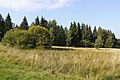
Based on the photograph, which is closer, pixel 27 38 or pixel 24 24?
pixel 27 38

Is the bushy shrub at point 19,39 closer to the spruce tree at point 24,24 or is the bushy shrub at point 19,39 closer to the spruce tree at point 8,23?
the spruce tree at point 8,23

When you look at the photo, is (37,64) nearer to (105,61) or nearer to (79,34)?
(105,61)

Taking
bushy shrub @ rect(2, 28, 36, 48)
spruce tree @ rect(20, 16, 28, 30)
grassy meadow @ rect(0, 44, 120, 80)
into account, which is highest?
spruce tree @ rect(20, 16, 28, 30)

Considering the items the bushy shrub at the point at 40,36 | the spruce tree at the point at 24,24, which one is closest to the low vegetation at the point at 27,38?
the bushy shrub at the point at 40,36

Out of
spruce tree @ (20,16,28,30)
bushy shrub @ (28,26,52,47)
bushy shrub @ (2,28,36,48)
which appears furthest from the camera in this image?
spruce tree @ (20,16,28,30)

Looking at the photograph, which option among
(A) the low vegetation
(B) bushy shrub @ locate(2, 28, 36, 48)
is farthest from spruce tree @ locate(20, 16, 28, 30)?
(B) bushy shrub @ locate(2, 28, 36, 48)

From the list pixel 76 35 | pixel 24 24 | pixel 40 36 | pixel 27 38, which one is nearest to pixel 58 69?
pixel 27 38

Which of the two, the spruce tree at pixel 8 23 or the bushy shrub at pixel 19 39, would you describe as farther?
the spruce tree at pixel 8 23

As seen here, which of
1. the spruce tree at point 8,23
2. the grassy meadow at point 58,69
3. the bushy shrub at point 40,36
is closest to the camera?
the grassy meadow at point 58,69

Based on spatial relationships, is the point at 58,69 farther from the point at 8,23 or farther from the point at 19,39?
the point at 8,23

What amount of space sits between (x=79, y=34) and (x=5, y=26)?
2836 cm

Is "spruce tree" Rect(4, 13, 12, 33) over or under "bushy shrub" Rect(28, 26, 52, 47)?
over

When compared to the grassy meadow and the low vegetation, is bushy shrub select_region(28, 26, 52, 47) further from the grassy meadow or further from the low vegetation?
the grassy meadow

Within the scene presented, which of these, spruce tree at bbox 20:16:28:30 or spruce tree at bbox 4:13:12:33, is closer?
spruce tree at bbox 4:13:12:33
